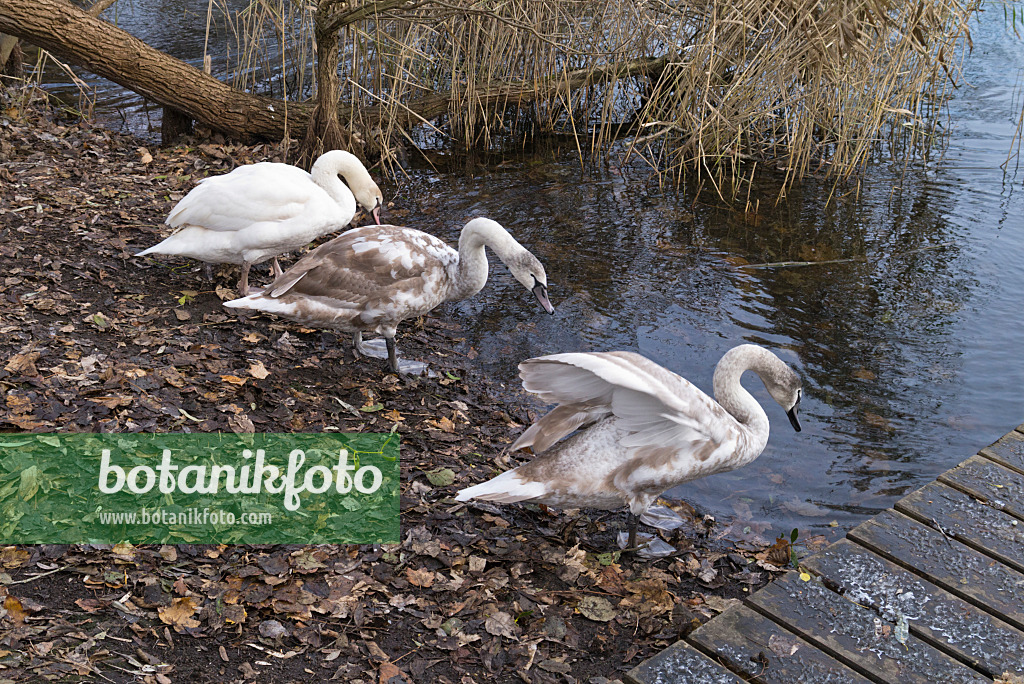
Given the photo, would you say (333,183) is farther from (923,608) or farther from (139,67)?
(923,608)

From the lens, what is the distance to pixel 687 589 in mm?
4207

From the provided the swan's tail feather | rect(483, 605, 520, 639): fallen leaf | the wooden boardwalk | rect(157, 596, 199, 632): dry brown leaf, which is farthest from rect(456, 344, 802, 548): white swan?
rect(157, 596, 199, 632): dry brown leaf

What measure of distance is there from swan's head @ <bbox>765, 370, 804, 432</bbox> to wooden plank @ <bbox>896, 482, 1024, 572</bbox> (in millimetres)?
756

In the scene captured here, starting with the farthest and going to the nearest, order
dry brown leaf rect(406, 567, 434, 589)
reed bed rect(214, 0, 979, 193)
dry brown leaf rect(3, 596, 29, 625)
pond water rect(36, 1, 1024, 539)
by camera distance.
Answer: reed bed rect(214, 0, 979, 193), pond water rect(36, 1, 1024, 539), dry brown leaf rect(406, 567, 434, 589), dry brown leaf rect(3, 596, 29, 625)

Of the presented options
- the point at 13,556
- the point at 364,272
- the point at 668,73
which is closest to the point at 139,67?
the point at 364,272

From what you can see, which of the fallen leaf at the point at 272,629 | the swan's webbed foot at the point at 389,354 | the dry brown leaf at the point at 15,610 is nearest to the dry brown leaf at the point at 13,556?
the dry brown leaf at the point at 15,610

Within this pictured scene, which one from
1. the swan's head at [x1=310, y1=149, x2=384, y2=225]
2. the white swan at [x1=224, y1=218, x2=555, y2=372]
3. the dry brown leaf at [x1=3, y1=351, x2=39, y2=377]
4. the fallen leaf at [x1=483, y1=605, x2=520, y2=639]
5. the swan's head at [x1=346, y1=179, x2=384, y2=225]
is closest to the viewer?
the fallen leaf at [x1=483, y1=605, x2=520, y2=639]

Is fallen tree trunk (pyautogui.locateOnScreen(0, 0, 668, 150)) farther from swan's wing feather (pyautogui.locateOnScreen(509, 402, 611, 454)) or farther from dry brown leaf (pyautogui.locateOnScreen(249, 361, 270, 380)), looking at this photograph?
swan's wing feather (pyautogui.locateOnScreen(509, 402, 611, 454))

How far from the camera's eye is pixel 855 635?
3.49 m

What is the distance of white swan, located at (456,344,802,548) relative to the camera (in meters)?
3.97

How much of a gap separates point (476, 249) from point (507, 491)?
2102 mm

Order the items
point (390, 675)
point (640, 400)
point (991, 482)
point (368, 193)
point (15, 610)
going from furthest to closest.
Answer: point (368, 193) < point (991, 482) < point (640, 400) < point (390, 675) < point (15, 610)

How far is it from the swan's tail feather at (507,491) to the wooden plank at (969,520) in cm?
185

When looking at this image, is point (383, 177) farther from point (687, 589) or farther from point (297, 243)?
point (687, 589)
